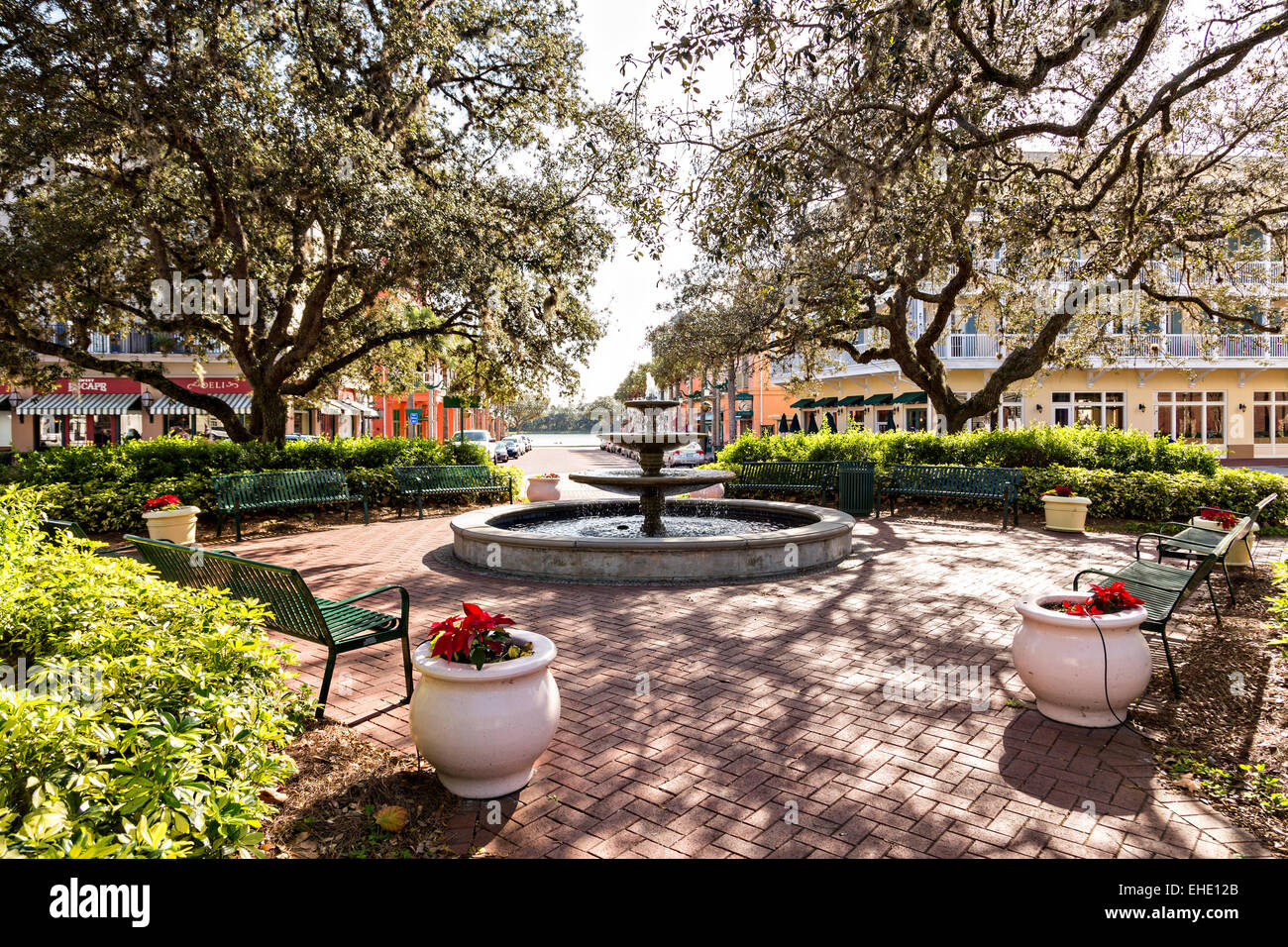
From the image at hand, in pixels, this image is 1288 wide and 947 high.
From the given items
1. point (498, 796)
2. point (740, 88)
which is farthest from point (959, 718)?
point (740, 88)

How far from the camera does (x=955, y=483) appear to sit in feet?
43.9

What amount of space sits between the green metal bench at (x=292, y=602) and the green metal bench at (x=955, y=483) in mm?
11083

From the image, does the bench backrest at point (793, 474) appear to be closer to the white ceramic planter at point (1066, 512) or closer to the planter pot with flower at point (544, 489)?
the white ceramic planter at point (1066, 512)

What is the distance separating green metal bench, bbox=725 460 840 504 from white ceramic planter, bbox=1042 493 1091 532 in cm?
365

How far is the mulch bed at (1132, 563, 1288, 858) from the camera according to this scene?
3.42 m

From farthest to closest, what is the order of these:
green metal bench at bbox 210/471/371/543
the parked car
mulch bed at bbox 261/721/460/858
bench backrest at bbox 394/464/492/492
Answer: the parked car < bench backrest at bbox 394/464/492/492 < green metal bench at bbox 210/471/371/543 < mulch bed at bbox 261/721/460/858

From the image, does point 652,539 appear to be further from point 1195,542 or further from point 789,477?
point 789,477

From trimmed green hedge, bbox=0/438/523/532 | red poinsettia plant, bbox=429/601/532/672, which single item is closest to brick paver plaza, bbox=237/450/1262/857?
red poinsettia plant, bbox=429/601/532/672

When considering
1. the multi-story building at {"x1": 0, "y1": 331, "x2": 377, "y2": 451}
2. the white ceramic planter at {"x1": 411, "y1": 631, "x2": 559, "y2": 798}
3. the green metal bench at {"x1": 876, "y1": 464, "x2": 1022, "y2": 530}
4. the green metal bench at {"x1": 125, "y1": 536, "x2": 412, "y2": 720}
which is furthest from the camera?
the multi-story building at {"x1": 0, "y1": 331, "x2": 377, "y2": 451}

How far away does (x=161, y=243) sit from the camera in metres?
13.1

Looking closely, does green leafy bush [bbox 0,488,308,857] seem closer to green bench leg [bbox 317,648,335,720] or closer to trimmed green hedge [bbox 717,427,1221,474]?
green bench leg [bbox 317,648,335,720]

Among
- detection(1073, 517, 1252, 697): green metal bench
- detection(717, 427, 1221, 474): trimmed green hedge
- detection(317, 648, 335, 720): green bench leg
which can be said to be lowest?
detection(317, 648, 335, 720): green bench leg

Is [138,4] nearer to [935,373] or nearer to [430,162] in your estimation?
[430,162]

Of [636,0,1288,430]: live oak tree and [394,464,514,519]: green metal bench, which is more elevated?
[636,0,1288,430]: live oak tree
